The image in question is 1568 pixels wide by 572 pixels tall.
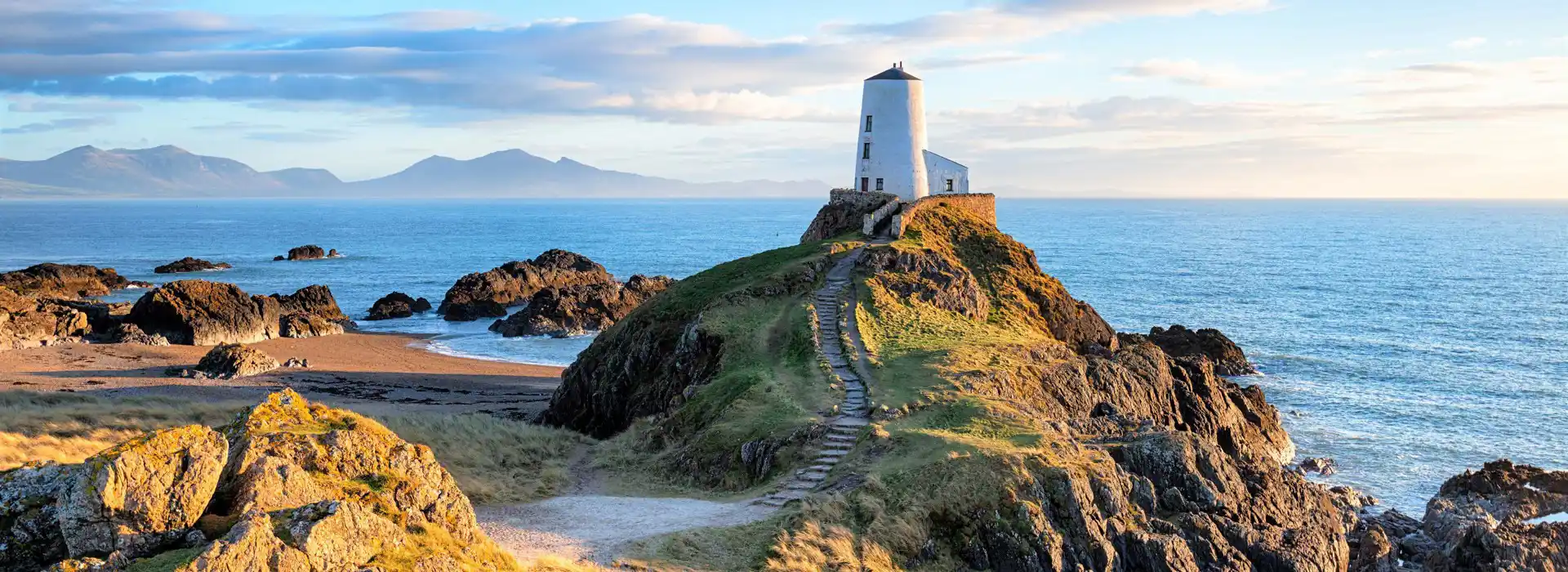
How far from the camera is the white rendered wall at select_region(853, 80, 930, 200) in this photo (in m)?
55.6

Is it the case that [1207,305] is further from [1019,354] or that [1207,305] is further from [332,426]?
[332,426]

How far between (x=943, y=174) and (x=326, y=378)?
102 feet

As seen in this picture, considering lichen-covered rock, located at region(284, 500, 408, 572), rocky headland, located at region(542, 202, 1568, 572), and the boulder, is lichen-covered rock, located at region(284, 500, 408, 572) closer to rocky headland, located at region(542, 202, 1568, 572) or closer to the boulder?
rocky headland, located at region(542, 202, 1568, 572)

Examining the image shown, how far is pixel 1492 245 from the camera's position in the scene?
166 m

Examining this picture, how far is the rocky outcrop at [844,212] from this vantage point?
54.6 meters

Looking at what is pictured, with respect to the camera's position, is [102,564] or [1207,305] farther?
[1207,305]

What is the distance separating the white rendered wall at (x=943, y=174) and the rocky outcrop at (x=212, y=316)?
3835 cm

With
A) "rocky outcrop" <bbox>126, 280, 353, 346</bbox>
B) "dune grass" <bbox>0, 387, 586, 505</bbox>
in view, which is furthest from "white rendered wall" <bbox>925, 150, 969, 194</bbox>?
"rocky outcrop" <bbox>126, 280, 353, 346</bbox>

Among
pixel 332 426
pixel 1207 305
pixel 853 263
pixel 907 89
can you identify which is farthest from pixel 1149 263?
pixel 332 426

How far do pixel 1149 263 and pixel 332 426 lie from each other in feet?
400

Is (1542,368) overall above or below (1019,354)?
below

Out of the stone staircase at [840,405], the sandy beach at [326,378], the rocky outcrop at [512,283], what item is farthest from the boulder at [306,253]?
the stone staircase at [840,405]

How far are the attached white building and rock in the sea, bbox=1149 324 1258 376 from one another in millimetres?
15395

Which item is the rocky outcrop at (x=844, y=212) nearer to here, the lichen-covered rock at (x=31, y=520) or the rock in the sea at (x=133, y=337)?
the rock in the sea at (x=133, y=337)
